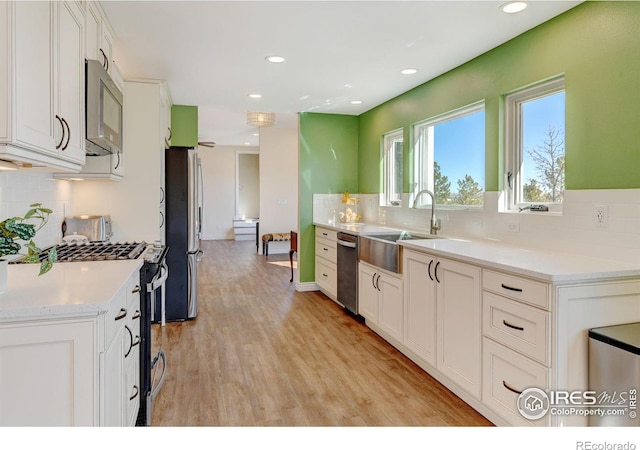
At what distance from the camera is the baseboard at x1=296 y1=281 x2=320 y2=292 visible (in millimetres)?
5488

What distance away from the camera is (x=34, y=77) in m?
1.59

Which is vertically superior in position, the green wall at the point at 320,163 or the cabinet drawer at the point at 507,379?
the green wall at the point at 320,163

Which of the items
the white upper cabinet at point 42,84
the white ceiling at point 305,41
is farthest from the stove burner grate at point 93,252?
the white ceiling at point 305,41

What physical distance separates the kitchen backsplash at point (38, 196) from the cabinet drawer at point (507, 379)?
8.82 feet

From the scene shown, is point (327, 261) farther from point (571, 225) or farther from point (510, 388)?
point (510, 388)

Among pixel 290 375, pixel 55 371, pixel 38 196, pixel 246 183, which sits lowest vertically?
pixel 290 375

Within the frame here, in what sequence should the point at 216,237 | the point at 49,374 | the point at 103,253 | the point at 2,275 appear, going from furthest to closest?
1. the point at 216,237
2. the point at 103,253
3. the point at 2,275
4. the point at 49,374

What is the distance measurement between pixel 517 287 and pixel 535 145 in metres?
1.35

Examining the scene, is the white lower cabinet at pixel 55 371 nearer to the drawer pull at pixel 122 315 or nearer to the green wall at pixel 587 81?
the drawer pull at pixel 122 315

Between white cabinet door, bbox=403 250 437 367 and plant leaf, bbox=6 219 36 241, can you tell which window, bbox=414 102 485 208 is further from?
plant leaf, bbox=6 219 36 241

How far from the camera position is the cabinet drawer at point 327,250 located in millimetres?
4754

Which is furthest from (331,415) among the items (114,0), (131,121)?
(131,121)

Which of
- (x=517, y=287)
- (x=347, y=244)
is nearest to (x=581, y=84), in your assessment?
(x=517, y=287)

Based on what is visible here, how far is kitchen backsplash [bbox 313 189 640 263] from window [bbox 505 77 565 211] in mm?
152
